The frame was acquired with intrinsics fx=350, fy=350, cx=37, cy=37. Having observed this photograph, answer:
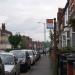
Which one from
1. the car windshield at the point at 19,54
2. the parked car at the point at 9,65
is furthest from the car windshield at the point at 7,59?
the car windshield at the point at 19,54

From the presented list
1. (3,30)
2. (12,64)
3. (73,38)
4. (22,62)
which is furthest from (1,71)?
(3,30)

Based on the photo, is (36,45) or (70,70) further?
(36,45)

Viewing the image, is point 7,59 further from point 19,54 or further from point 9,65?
point 19,54

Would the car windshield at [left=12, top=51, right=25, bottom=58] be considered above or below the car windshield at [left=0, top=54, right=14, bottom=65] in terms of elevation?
above

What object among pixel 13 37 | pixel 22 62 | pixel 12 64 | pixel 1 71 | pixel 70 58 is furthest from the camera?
pixel 13 37

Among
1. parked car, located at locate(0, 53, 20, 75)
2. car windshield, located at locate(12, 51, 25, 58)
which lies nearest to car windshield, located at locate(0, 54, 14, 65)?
parked car, located at locate(0, 53, 20, 75)

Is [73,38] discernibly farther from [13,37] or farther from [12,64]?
[13,37]

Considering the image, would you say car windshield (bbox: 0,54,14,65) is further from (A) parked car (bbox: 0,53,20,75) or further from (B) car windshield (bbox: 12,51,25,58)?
(B) car windshield (bbox: 12,51,25,58)

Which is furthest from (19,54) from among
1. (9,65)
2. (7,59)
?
(9,65)

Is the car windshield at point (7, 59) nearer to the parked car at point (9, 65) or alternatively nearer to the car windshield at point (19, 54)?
the parked car at point (9, 65)

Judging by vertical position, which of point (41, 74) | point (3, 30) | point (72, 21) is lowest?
point (41, 74)

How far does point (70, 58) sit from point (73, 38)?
2414cm

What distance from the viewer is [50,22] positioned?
2605 centimetres

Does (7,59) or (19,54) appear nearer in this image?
(7,59)
